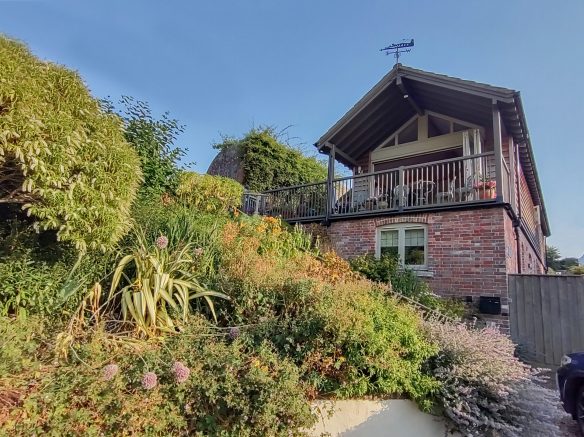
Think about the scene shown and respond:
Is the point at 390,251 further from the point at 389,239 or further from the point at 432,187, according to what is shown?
the point at 432,187

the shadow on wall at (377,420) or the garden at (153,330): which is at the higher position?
the garden at (153,330)

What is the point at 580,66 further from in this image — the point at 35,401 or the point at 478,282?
the point at 35,401

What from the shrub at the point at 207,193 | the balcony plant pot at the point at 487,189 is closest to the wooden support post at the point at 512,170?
the balcony plant pot at the point at 487,189

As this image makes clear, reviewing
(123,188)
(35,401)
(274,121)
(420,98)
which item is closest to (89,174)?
(123,188)

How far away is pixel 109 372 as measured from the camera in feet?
9.12

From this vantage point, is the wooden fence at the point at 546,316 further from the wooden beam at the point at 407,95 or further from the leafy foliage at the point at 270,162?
the leafy foliage at the point at 270,162

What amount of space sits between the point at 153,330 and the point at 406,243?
20.3ft

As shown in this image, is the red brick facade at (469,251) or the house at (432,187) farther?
the house at (432,187)

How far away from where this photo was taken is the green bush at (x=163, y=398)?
102 inches

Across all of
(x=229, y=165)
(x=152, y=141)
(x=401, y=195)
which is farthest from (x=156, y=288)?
(x=229, y=165)

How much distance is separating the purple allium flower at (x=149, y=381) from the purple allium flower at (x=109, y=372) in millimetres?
252

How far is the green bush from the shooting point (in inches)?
102

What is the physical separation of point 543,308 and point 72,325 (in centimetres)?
780

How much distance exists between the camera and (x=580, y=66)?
7.39m
